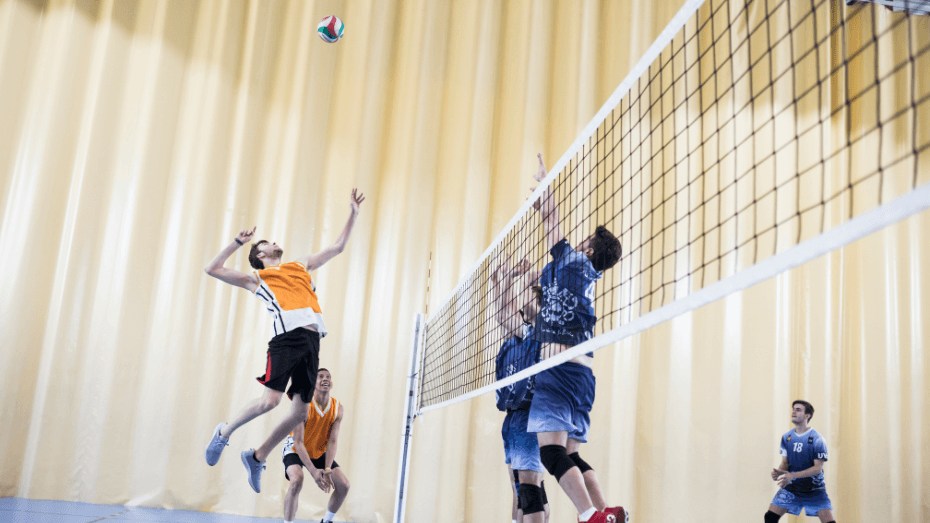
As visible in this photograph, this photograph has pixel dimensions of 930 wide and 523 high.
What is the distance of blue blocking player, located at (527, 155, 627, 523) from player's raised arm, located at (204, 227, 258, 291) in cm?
225

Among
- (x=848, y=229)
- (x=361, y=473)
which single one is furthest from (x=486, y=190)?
(x=848, y=229)

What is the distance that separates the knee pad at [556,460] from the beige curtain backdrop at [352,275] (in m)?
3.53

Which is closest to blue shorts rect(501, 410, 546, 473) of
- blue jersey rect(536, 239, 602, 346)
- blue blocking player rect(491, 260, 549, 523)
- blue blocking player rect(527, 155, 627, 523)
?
blue blocking player rect(491, 260, 549, 523)

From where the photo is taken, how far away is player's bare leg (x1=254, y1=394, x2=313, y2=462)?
452cm

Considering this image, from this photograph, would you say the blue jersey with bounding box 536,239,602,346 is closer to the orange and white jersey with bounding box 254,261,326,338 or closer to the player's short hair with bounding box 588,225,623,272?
the player's short hair with bounding box 588,225,623,272

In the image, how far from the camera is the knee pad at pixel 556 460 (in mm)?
3102

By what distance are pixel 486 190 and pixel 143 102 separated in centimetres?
363

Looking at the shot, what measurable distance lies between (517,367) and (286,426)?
1.60m

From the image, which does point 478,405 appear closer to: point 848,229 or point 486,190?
point 486,190

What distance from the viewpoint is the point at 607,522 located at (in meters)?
2.70

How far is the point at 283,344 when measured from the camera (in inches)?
185

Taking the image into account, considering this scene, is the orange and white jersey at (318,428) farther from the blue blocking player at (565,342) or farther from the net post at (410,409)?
the blue blocking player at (565,342)

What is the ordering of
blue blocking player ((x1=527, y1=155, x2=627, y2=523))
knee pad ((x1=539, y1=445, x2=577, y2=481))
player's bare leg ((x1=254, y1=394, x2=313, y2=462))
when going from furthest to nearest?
player's bare leg ((x1=254, y1=394, x2=313, y2=462)) < blue blocking player ((x1=527, y1=155, x2=627, y2=523)) < knee pad ((x1=539, y1=445, x2=577, y2=481))

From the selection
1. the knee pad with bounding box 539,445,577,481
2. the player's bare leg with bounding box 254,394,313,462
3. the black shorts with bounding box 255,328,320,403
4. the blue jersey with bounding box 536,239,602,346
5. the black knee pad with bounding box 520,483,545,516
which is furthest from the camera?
the black shorts with bounding box 255,328,320,403
